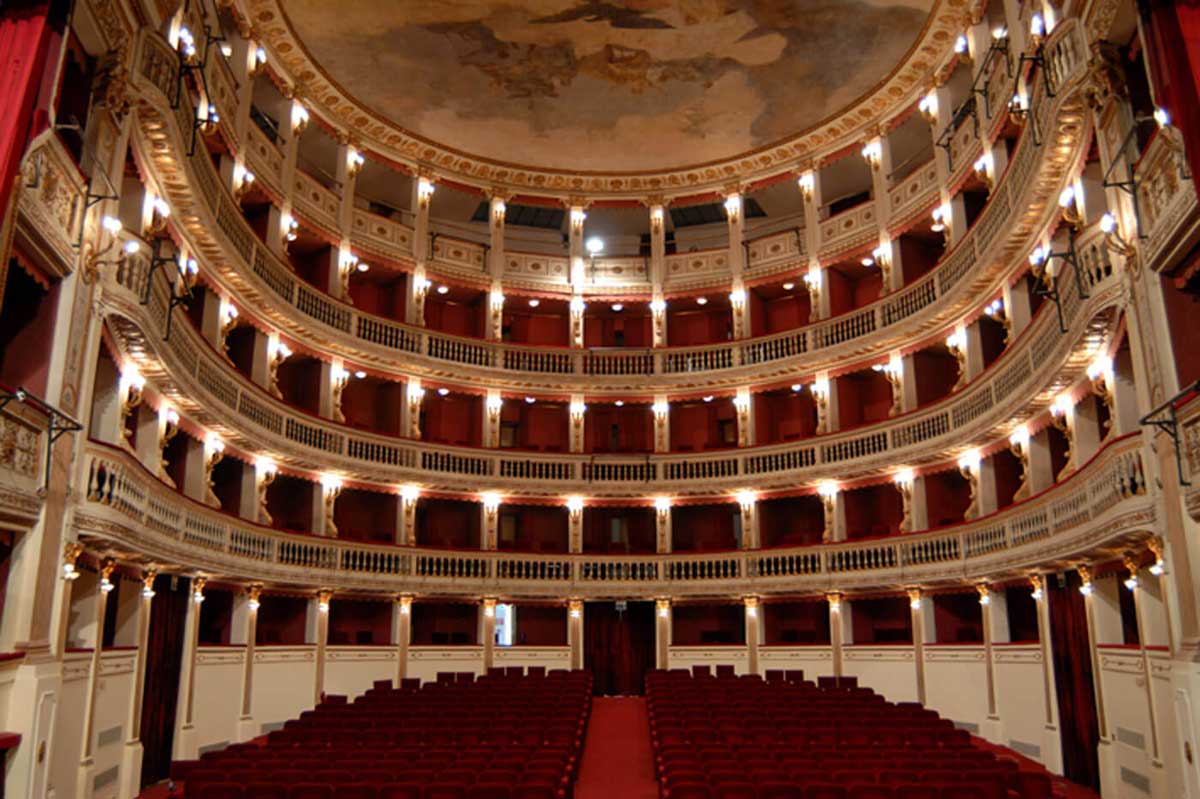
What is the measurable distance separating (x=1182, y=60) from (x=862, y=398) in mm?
21790

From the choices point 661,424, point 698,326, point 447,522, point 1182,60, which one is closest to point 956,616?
point 661,424

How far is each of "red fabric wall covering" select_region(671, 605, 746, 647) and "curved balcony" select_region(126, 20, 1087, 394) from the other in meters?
7.68

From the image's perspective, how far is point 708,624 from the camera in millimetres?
32250

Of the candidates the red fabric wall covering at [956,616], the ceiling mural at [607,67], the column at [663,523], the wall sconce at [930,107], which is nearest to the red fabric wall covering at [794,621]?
the column at [663,523]

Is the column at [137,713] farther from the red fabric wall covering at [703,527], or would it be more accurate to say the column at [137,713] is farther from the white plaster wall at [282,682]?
the red fabric wall covering at [703,527]

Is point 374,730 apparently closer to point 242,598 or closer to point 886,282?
point 242,598

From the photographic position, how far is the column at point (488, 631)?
96.3 ft

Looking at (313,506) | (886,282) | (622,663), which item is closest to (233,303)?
(313,506)

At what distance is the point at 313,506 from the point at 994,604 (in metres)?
18.6

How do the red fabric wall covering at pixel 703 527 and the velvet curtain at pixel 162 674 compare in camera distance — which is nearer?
the velvet curtain at pixel 162 674

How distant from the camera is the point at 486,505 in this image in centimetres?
3136

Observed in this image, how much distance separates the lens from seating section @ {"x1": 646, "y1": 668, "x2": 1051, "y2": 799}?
32.3 ft

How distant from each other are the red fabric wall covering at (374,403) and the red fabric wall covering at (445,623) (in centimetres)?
593

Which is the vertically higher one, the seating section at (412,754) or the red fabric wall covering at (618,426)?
the red fabric wall covering at (618,426)
